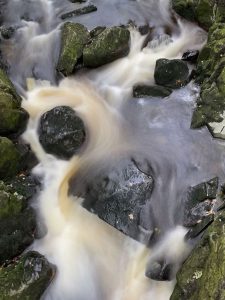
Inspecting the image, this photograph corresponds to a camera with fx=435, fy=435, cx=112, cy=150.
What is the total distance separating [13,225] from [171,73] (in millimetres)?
5047

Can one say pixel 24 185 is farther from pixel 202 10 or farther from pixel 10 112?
pixel 202 10

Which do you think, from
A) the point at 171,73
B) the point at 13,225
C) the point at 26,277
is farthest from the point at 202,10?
the point at 26,277

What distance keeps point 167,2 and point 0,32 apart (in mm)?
4940

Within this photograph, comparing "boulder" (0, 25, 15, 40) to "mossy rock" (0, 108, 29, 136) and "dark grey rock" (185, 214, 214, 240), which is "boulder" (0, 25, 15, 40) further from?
"dark grey rock" (185, 214, 214, 240)

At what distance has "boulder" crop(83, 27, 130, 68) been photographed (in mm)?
10531

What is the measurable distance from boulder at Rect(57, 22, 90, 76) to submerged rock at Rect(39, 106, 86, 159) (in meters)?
1.94

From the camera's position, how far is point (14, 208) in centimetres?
756

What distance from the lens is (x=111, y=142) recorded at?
30.6 ft

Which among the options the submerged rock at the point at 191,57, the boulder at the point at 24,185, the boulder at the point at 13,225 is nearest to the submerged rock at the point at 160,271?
the boulder at the point at 13,225

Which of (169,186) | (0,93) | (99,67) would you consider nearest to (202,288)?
(169,186)

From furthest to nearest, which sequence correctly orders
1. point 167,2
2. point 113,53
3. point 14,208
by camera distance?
point 167,2 → point 113,53 → point 14,208

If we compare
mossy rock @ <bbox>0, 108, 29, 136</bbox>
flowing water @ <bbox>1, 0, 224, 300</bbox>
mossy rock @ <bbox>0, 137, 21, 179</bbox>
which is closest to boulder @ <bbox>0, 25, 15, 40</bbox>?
flowing water @ <bbox>1, 0, 224, 300</bbox>

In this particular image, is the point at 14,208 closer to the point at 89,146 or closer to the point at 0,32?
the point at 89,146

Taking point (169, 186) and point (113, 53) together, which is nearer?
point (169, 186)
